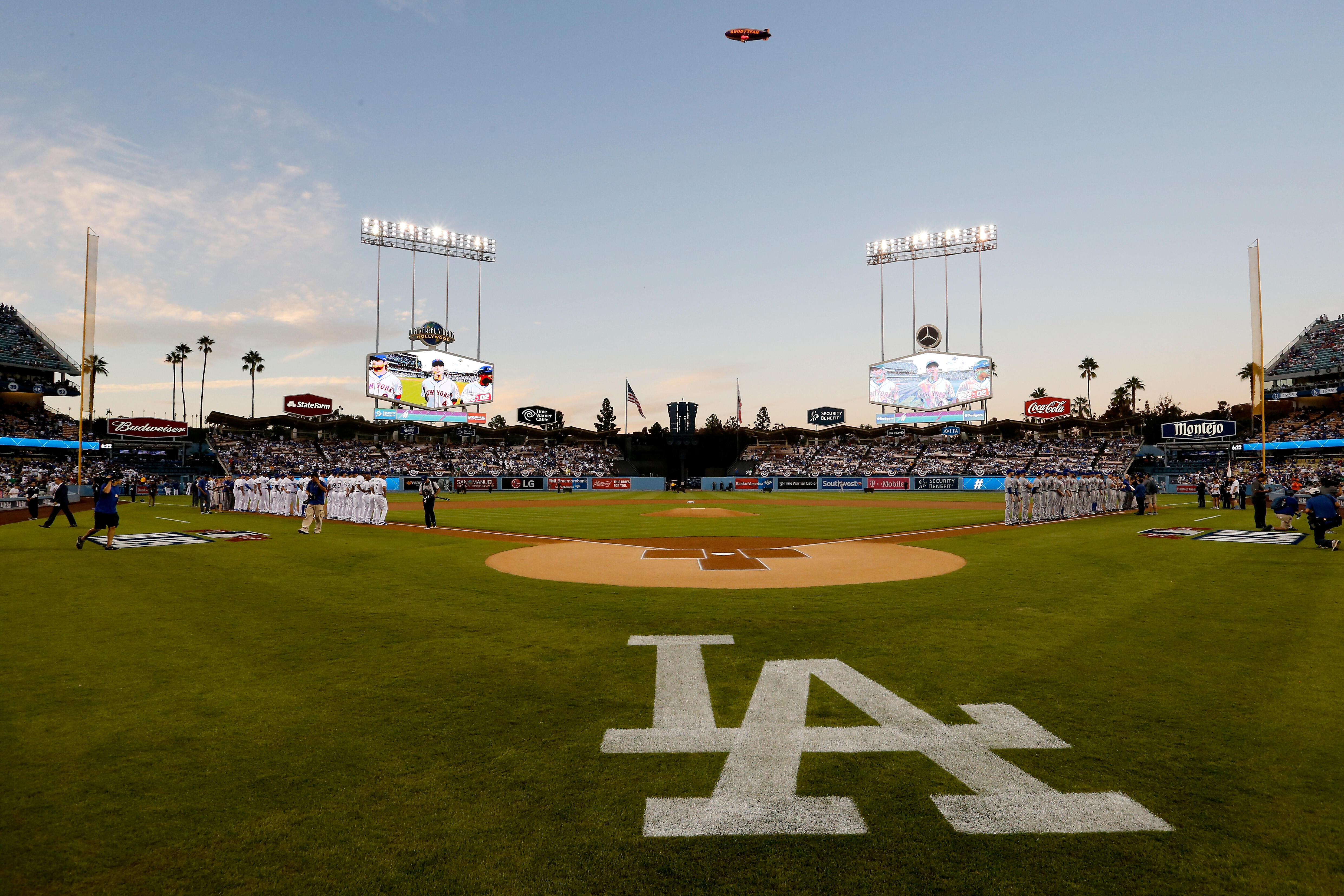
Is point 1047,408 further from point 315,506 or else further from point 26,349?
point 26,349

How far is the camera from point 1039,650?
6887 millimetres

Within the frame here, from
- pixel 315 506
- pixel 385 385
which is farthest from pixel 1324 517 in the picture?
pixel 385 385

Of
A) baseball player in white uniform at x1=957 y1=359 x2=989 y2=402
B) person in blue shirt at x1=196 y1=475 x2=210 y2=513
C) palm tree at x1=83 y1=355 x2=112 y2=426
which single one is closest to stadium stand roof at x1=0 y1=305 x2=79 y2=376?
palm tree at x1=83 y1=355 x2=112 y2=426

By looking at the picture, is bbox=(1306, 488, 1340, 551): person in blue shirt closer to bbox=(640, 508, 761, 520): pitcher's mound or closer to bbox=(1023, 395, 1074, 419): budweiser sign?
bbox=(640, 508, 761, 520): pitcher's mound

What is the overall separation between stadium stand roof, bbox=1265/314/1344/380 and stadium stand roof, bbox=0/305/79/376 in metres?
110

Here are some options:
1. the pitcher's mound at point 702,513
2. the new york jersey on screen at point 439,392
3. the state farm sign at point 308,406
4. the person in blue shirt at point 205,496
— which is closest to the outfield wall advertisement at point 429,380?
the new york jersey on screen at point 439,392

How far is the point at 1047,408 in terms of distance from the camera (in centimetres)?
7606

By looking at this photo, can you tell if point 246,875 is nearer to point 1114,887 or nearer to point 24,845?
point 24,845

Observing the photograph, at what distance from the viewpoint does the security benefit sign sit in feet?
276

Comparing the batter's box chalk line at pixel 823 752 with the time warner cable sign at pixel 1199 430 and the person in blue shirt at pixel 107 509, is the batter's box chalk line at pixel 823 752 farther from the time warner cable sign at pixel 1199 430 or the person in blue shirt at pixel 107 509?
the time warner cable sign at pixel 1199 430

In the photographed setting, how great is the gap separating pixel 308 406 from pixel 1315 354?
97.1 m

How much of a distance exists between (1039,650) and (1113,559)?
340 inches

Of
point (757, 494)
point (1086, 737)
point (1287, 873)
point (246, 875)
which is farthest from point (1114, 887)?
point (757, 494)

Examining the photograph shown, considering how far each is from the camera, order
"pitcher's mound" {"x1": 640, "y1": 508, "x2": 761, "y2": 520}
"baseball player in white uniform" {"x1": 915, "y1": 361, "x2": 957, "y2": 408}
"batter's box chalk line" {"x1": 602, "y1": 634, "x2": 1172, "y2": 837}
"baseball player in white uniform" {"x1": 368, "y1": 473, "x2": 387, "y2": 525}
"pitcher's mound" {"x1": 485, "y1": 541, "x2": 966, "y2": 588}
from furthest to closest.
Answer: "baseball player in white uniform" {"x1": 915, "y1": 361, "x2": 957, "y2": 408}
"pitcher's mound" {"x1": 640, "y1": 508, "x2": 761, "y2": 520}
"baseball player in white uniform" {"x1": 368, "y1": 473, "x2": 387, "y2": 525}
"pitcher's mound" {"x1": 485, "y1": 541, "x2": 966, "y2": 588}
"batter's box chalk line" {"x1": 602, "y1": 634, "x2": 1172, "y2": 837}
